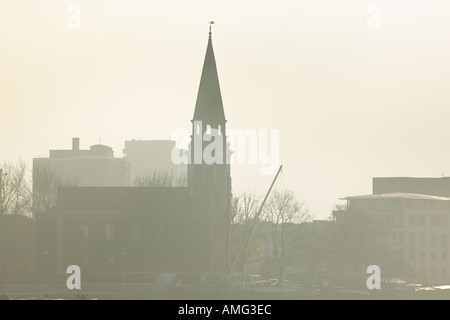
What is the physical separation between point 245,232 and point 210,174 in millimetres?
6799

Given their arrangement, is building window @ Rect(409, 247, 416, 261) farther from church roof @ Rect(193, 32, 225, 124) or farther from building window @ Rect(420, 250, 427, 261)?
church roof @ Rect(193, 32, 225, 124)

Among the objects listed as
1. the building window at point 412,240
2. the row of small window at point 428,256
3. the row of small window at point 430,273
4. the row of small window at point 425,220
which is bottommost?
the row of small window at point 430,273

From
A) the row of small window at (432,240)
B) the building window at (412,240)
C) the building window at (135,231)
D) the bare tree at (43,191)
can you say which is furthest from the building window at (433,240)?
the building window at (135,231)

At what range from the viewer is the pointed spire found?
130 m

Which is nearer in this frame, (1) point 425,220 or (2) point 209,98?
(2) point 209,98

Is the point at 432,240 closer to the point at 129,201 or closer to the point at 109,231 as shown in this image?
the point at 129,201

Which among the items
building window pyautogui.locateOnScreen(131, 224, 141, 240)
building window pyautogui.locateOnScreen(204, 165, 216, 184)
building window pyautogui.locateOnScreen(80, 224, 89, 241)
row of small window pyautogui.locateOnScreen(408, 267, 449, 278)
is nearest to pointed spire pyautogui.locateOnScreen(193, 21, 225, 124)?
building window pyautogui.locateOnScreen(204, 165, 216, 184)

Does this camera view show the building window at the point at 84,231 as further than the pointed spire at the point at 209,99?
Yes

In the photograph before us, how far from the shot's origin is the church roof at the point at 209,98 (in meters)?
130

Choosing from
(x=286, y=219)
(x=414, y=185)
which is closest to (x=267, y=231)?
(x=286, y=219)

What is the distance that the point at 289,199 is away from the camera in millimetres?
149500

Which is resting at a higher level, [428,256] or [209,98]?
[209,98]

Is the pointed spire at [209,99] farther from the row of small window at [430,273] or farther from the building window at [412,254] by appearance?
the building window at [412,254]

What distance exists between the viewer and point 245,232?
430ft
